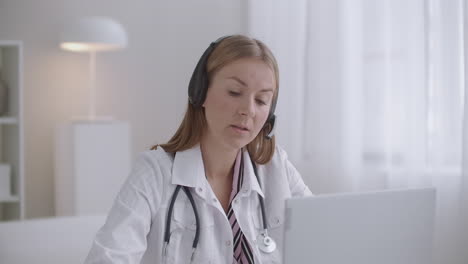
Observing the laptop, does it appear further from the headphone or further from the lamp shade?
the lamp shade

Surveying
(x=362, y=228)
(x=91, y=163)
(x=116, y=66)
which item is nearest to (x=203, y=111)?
(x=362, y=228)

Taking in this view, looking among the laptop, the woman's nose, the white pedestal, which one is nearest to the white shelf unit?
the white pedestal

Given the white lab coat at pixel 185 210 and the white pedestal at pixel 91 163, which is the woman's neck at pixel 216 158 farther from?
the white pedestal at pixel 91 163

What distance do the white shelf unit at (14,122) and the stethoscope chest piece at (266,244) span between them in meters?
2.37

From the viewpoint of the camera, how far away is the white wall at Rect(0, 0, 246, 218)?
13.1 ft

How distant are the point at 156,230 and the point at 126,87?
112 inches

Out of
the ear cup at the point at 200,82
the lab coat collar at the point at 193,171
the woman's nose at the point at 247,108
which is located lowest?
the lab coat collar at the point at 193,171

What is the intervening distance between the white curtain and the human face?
5.01ft

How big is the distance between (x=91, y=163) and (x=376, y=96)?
5.49ft

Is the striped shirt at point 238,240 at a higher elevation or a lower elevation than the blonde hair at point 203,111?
lower

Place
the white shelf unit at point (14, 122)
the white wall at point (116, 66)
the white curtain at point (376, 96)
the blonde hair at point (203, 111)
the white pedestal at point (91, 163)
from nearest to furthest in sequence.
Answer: the blonde hair at point (203, 111) → the white curtain at point (376, 96) → the white shelf unit at point (14, 122) → the white pedestal at point (91, 163) → the white wall at point (116, 66)

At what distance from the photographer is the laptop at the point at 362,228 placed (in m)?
0.93

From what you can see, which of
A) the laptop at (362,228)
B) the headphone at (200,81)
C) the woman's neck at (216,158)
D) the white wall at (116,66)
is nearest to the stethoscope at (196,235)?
the woman's neck at (216,158)

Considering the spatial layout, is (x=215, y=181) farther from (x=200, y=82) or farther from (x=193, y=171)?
(x=200, y=82)
